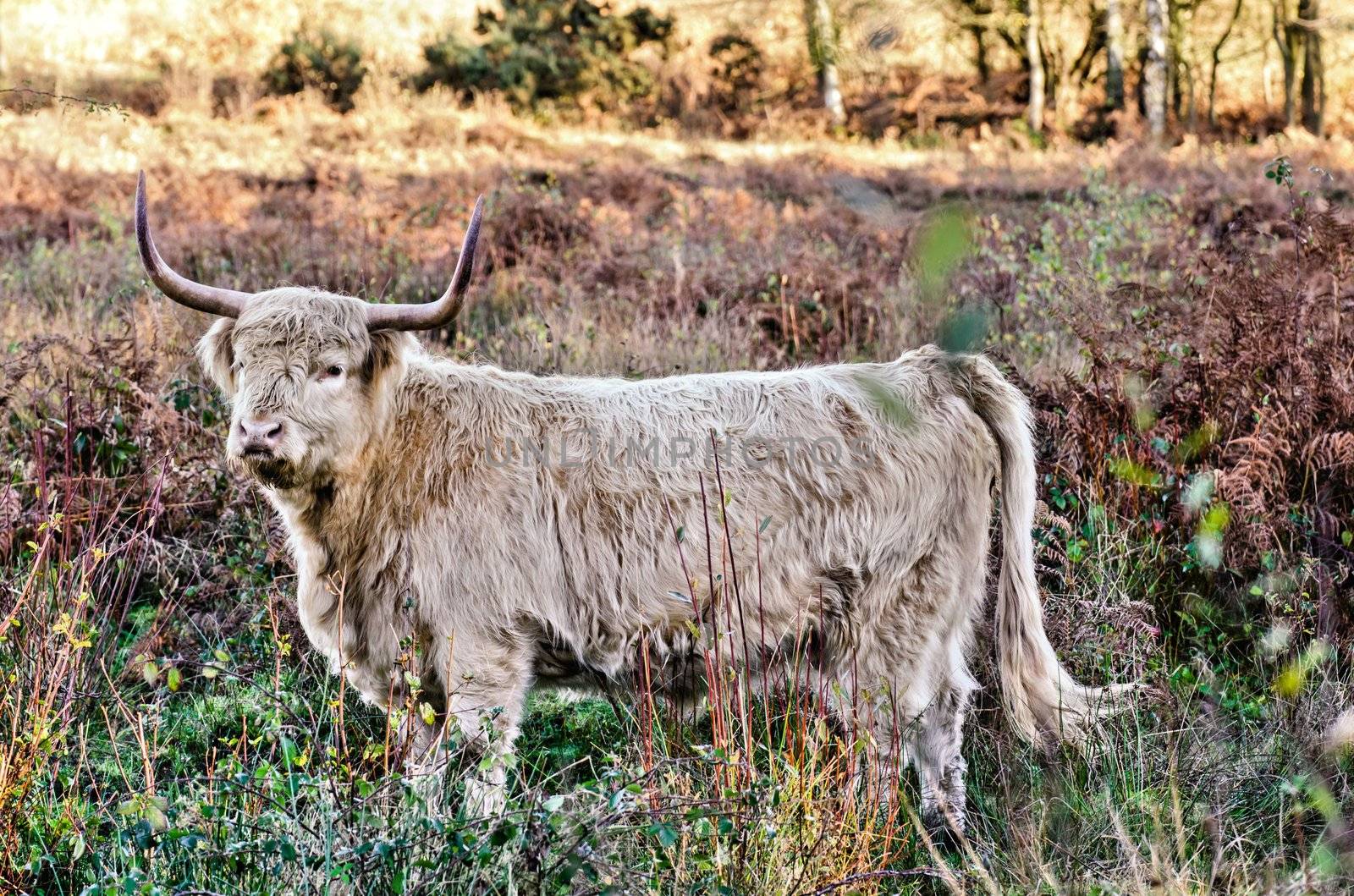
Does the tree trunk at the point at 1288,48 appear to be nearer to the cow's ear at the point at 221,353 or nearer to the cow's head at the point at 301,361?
the cow's head at the point at 301,361

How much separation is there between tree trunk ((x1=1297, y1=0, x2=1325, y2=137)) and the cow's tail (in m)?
20.7

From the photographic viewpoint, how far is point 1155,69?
66.2 ft

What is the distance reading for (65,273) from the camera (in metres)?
7.96

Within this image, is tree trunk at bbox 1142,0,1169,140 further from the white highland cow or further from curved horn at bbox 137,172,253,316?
curved horn at bbox 137,172,253,316

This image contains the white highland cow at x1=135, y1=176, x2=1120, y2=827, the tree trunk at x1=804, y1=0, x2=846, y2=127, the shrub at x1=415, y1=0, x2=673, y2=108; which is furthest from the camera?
the shrub at x1=415, y1=0, x2=673, y2=108

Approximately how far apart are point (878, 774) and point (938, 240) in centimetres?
220

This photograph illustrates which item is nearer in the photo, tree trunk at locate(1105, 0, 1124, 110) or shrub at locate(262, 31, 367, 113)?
shrub at locate(262, 31, 367, 113)

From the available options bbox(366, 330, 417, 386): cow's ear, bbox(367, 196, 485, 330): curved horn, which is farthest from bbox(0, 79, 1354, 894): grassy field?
bbox(367, 196, 485, 330): curved horn

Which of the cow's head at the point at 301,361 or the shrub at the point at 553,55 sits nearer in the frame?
the cow's head at the point at 301,361

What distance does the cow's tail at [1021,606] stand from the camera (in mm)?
3512

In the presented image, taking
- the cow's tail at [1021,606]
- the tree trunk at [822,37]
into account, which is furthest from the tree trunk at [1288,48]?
the tree trunk at [822,37]

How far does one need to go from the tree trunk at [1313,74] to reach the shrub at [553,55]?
12119 mm

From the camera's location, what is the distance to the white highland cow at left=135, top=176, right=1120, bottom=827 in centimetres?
328

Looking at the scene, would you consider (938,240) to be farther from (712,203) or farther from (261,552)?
(712,203)
